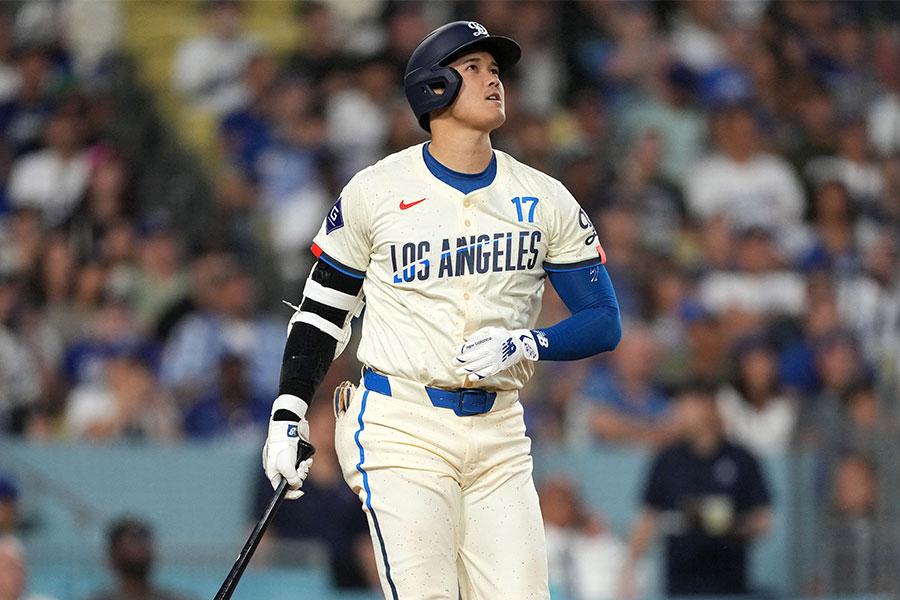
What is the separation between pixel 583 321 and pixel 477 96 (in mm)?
773

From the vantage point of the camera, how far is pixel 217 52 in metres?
12.3

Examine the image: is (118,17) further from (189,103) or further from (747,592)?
(747,592)

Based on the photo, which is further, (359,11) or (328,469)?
(359,11)

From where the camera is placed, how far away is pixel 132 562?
7.43m

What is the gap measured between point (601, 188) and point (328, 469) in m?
3.73

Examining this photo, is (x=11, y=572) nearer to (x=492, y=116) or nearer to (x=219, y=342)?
(x=219, y=342)

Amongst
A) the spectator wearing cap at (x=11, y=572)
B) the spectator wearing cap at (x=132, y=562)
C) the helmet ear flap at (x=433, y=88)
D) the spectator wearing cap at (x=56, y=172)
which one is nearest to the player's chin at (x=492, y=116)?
the helmet ear flap at (x=433, y=88)

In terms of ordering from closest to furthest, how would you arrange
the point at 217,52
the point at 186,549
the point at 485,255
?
the point at 485,255 < the point at 186,549 < the point at 217,52

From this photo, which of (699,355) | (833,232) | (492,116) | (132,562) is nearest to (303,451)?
Result: (492,116)

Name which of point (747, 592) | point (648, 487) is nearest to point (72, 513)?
point (648, 487)

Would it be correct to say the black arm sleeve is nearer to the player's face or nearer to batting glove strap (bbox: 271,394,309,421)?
batting glove strap (bbox: 271,394,309,421)

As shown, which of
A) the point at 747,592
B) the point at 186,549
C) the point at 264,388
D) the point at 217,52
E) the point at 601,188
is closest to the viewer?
the point at 186,549

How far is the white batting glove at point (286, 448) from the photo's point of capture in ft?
15.5

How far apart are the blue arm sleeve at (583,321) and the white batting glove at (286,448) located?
81 cm
